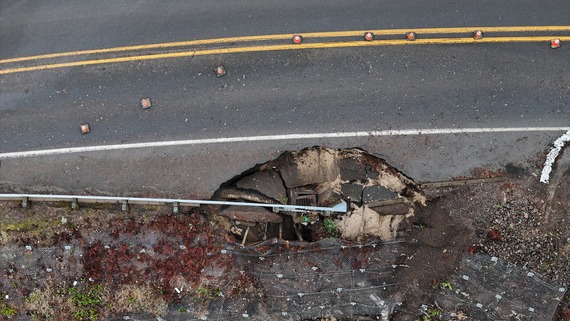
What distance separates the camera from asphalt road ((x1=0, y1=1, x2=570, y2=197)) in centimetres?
941

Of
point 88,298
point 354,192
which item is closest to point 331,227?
point 354,192

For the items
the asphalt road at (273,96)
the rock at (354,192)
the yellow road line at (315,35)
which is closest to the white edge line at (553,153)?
the asphalt road at (273,96)

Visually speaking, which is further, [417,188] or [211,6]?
[211,6]

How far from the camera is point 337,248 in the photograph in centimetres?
935

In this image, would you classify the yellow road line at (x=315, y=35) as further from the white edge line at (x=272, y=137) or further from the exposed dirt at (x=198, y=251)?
the exposed dirt at (x=198, y=251)

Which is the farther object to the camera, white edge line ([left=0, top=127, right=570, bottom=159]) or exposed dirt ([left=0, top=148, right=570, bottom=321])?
A: white edge line ([left=0, top=127, right=570, bottom=159])

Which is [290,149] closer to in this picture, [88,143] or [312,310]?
[312,310]

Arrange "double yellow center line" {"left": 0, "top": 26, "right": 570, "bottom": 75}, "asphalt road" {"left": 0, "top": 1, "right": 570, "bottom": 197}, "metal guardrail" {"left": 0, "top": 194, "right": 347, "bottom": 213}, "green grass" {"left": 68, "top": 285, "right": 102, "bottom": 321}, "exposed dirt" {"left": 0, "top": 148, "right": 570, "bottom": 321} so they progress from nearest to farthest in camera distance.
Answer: "exposed dirt" {"left": 0, "top": 148, "right": 570, "bottom": 321} → "metal guardrail" {"left": 0, "top": 194, "right": 347, "bottom": 213} → "asphalt road" {"left": 0, "top": 1, "right": 570, "bottom": 197} → "green grass" {"left": 68, "top": 285, "right": 102, "bottom": 321} → "double yellow center line" {"left": 0, "top": 26, "right": 570, "bottom": 75}

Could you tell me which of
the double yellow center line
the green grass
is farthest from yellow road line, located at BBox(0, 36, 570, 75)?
the green grass

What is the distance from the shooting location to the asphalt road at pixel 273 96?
370 inches

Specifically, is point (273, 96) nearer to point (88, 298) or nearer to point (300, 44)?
point (300, 44)

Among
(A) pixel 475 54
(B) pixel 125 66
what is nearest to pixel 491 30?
(A) pixel 475 54

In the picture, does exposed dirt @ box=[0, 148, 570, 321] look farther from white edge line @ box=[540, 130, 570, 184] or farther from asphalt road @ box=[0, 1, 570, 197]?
asphalt road @ box=[0, 1, 570, 197]

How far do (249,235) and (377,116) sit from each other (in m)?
3.60
